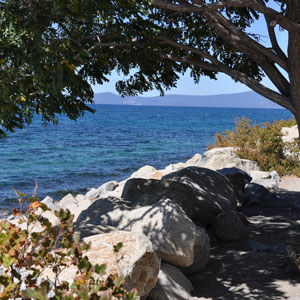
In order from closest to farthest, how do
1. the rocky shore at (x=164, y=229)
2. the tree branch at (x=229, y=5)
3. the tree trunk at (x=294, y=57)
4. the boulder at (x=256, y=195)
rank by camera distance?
the rocky shore at (x=164, y=229) → the tree branch at (x=229, y=5) → the tree trunk at (x=294, y=57) → the boulder at (x=256, y=195)

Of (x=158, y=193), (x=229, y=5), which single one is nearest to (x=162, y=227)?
(x=158, y=193)

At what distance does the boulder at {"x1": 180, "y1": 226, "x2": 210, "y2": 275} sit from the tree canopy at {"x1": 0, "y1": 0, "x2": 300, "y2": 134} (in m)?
2.64

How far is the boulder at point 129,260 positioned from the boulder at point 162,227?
649mm

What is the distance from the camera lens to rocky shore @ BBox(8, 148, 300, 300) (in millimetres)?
5070

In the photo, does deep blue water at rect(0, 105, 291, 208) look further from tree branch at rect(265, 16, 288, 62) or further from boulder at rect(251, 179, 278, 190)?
tree branch at rect(265, 16, 288, 62)

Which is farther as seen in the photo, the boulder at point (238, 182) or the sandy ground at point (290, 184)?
the sandy ground at point (290, 184)

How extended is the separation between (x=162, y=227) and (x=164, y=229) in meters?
0.05

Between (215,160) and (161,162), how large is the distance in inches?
488

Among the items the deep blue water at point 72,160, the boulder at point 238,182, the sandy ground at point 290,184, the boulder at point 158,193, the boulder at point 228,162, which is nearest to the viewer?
the boulder at point 158,193

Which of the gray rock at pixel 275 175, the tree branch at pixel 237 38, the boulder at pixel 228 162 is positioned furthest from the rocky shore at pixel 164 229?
the boulder at pixel 228 162

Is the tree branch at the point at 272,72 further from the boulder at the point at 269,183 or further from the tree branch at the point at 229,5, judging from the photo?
the boulder at the point at 269,183

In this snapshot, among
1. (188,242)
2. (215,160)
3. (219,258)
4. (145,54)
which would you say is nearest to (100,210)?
(188,242)

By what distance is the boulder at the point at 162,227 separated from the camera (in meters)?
6.04

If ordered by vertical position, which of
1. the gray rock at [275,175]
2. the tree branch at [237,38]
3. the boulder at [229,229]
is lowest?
the boulder at [229,229]
